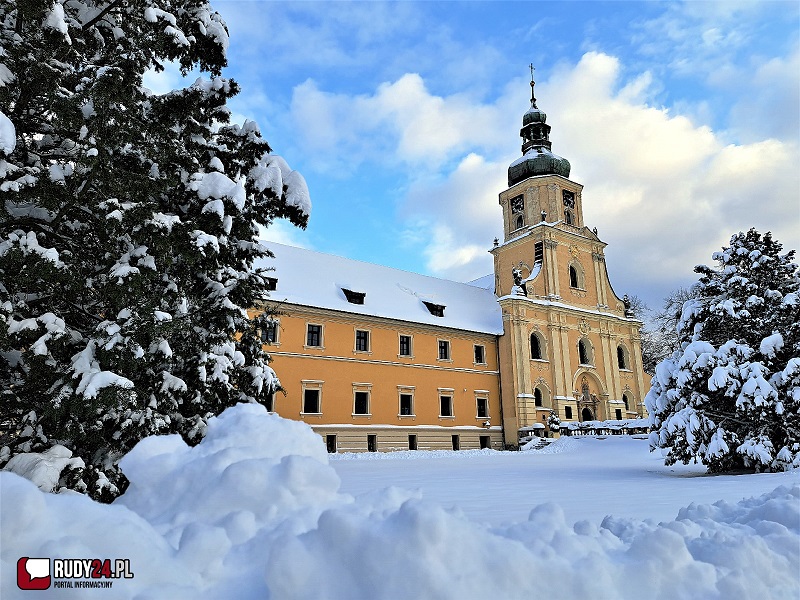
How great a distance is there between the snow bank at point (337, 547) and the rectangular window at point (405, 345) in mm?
25660

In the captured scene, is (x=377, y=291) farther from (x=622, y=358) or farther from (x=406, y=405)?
(x=622, y=358)

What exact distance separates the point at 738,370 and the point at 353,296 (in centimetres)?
1979

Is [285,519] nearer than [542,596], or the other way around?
[542,596]

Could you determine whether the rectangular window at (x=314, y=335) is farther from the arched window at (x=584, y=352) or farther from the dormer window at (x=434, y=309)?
the arched window at (x=584, y=352)

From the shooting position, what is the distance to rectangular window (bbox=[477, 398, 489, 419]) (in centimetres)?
3039

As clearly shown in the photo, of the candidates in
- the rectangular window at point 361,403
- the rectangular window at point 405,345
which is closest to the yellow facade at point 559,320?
the rectangular window at point 405,345

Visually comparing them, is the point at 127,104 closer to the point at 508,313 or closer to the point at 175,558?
the point at 175,558

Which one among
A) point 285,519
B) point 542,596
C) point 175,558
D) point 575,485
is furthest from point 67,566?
point 575,485

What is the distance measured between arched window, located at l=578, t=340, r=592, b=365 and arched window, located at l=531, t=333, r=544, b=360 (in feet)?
10.9

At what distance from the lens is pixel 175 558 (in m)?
2.27

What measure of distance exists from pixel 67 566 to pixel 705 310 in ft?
44.5

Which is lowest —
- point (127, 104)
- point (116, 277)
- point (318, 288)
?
point (116, 277)

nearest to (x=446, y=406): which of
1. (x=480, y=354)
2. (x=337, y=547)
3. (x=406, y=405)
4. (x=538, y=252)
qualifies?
(x=406, y=405)

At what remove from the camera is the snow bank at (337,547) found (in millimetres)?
2064
